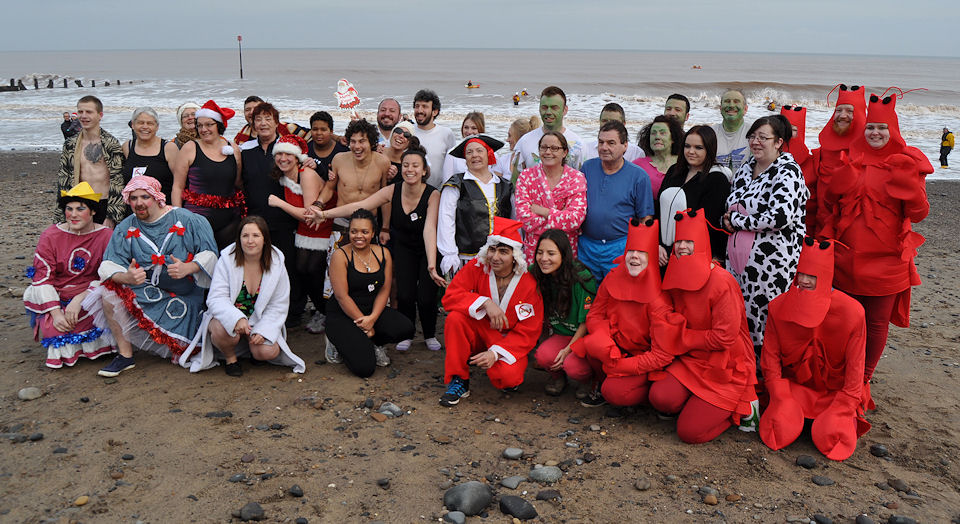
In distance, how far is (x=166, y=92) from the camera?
3991cm

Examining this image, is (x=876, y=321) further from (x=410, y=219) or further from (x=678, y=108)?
(x=410, y=219)

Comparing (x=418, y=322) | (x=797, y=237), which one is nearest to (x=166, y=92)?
(x=418, y=322)

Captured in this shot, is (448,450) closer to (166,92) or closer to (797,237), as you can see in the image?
(797,237)

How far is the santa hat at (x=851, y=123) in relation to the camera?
4.65 meters

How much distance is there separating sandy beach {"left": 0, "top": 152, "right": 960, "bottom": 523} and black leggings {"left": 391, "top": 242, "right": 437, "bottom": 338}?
1.61 feet

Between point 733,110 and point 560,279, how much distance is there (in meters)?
2.25

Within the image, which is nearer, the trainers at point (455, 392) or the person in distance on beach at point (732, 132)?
the trainers at point (455, 392)

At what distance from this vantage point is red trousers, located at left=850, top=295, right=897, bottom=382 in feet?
15.1

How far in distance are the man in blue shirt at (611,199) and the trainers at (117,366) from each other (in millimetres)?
3424

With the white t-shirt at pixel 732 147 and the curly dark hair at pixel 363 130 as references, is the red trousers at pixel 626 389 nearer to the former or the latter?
the white t-shirt at pixel 732 147

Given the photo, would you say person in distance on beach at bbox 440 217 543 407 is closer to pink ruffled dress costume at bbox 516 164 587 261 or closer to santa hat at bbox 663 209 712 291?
pink ruffled dress costume at bbox 516 164 587 261

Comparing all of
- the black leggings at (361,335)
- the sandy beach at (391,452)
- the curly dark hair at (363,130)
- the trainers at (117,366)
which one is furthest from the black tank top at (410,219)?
the trainers at (117,366)

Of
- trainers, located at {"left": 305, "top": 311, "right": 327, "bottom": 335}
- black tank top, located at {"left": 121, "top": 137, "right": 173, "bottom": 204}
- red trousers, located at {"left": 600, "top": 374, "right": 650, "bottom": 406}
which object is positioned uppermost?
black tank top, located at {"left": 121, "top": 137, "right": 173, "bottom": 204}

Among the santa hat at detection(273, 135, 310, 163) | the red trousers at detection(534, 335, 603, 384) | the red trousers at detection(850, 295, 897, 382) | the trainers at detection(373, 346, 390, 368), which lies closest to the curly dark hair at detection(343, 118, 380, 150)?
the santa hat at detection(273, 135, 310, 163)
